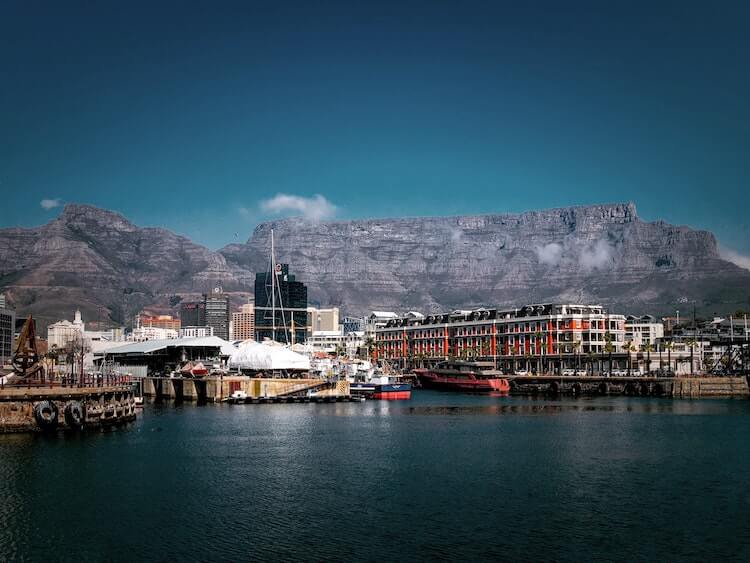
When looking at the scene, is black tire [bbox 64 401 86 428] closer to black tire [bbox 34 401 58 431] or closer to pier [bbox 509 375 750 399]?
black tire [bbox 34 401 58 431]

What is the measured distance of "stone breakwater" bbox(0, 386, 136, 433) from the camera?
82.1 meters

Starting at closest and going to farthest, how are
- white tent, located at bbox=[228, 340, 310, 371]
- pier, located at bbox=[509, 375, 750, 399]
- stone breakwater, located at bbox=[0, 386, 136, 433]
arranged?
stone breakwater, located at bbox=[0, 386, 136, 433] < white tent, located at bbox=[228, 340, 310, 371] < pier, located at bbox=[509, 375, 750, 399]

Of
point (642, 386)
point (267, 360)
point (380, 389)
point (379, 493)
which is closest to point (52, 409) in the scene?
point (379, 493)

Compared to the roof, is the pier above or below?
below

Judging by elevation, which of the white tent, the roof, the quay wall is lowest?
the quay wall

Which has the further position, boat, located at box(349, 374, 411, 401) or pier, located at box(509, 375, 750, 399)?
pier, located at box(509, 375, 750, 399)

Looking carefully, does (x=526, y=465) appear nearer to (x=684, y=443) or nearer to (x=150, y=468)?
(x=684, y=443)

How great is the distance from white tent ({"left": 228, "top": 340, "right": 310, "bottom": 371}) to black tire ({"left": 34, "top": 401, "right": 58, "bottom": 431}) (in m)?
72.0

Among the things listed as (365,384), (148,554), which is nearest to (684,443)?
(148,554)

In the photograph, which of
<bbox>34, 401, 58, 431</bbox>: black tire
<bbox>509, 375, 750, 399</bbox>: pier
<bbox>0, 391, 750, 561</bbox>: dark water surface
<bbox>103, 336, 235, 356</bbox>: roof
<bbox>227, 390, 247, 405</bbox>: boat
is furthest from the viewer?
<bbox>103, 336, 235, 356</bbox>: roof

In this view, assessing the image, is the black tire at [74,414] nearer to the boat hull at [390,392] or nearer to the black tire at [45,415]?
the black tire at [45,415]

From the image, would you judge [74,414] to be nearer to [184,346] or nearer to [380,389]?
[380,389]

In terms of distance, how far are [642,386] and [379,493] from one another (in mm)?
125730

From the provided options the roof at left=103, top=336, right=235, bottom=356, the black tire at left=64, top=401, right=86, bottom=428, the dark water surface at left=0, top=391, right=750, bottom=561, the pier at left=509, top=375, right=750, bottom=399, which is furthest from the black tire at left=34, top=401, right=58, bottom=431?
the pier at left=509, top=375, right=750, bottom=399
